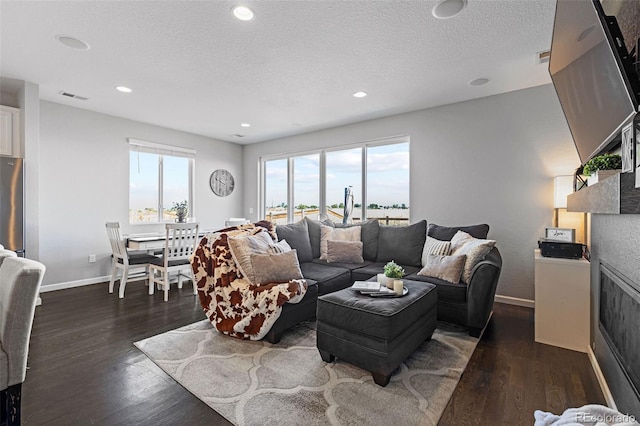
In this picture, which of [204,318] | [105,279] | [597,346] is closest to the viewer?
[597,346]

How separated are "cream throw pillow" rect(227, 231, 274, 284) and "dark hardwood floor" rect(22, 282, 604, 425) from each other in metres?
0.93

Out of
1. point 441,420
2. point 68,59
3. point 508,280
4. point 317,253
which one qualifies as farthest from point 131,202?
point 508,280

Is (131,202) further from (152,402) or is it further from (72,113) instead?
(152,402)

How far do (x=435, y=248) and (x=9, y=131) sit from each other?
5.18 m

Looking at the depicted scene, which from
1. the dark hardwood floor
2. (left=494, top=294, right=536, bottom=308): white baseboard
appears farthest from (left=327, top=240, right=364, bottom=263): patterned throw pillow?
(left=494, top=294, right=536, bottom=308): white baseboard

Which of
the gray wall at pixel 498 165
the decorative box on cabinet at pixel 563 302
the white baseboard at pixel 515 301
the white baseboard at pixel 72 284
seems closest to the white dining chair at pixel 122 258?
the white baseboard at pixel 72 284

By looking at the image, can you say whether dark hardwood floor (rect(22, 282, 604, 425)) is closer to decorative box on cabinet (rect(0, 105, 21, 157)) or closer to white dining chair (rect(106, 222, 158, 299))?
white dining chair (rect(106, 222, 158, 299))

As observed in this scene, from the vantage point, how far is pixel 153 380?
6.68 ft

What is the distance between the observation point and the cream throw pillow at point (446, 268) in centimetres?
293

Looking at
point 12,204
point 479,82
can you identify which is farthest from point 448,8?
point 12,204

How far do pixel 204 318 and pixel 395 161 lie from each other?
3472 millimetres

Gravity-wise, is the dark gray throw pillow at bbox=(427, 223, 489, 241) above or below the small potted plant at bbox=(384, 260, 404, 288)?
above

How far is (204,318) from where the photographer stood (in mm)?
3203

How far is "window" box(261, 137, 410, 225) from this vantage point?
4799 mm
